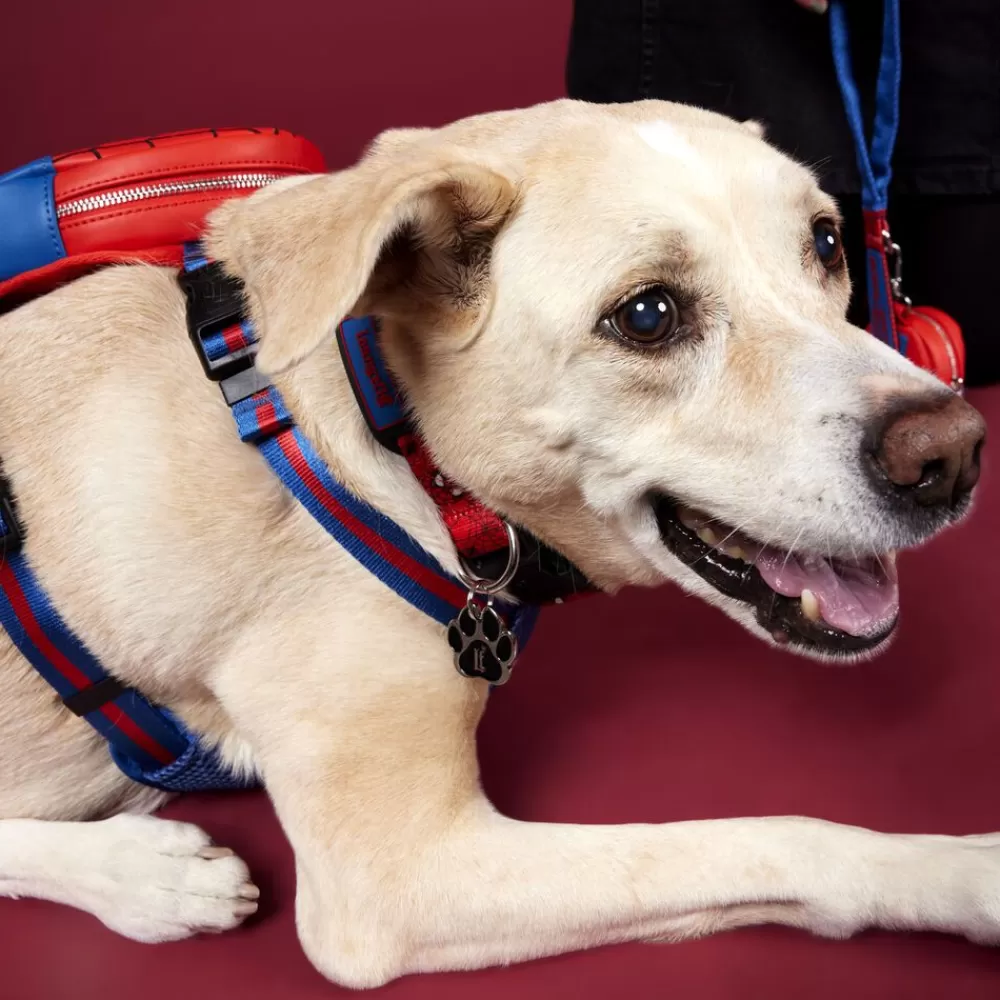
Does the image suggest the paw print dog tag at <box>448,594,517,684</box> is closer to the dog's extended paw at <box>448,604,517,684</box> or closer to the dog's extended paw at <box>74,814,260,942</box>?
the dog's extended paw at <box>448,604,517,684</box>

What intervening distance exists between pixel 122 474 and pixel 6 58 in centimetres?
241

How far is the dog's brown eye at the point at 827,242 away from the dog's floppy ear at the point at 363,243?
1.54 ft

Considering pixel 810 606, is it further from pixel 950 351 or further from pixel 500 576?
pixel 950 351

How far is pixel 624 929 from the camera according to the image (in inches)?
54.7

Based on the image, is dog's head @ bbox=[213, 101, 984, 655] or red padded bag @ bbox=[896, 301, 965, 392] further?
red padded bag @ bbox=[896, 301, 965, 392]

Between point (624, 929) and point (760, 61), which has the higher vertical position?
point (760, 61)

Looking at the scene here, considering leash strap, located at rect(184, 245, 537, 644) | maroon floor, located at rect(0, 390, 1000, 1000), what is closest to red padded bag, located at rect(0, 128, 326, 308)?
leash strap, located at rect(184, 245, 537, 644)

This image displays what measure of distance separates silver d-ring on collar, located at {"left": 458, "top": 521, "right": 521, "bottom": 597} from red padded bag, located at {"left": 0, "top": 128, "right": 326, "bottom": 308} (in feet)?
2.20

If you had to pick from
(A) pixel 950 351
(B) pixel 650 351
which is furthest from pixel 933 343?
(B) pixel 650 351

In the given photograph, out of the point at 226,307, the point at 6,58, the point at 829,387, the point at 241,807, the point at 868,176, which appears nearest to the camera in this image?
the point at 829,387

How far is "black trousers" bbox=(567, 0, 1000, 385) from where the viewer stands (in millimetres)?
2184

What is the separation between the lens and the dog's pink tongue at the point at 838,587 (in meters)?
1.36

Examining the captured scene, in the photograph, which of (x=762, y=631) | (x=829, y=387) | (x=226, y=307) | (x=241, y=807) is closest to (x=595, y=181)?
(x=829, y=387)

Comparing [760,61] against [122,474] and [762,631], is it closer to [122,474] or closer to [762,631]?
[762,631]
